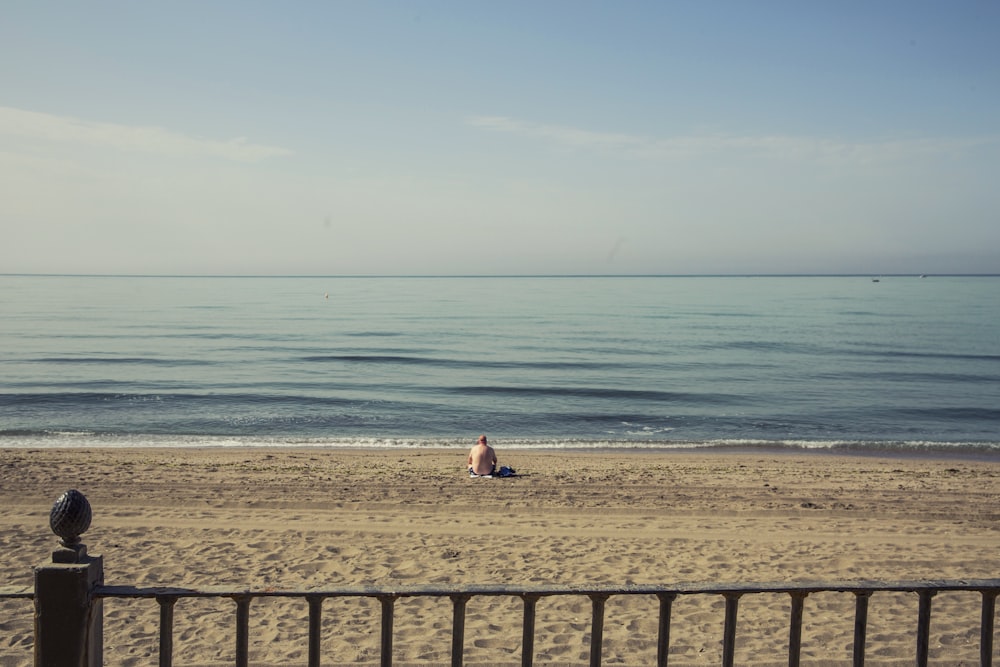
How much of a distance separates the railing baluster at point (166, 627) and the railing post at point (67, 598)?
10.4 inches

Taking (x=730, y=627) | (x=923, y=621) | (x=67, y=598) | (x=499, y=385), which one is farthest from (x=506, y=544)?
(x=499, y=385)

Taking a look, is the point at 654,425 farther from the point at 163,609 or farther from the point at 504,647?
the point at 163,609

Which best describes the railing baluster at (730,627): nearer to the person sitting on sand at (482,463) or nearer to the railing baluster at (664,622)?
the railing baluster at (664,622)

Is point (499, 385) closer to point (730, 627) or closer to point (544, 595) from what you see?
point (730, 627)

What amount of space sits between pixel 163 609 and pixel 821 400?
90.8ft

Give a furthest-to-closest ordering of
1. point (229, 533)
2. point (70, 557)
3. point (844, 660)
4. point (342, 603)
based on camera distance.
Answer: point (229, 533), point (342, 603), point (844, 660), point (70, 557)

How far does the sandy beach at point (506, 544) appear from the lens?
262 inches

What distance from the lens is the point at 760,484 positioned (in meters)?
13.6

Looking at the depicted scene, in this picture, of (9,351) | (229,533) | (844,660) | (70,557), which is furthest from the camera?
(9,351)

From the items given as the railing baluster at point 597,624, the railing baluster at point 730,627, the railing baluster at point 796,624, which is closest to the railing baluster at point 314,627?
the railing baluster at point 597,624

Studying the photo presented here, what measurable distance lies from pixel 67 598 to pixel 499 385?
26.8 metres

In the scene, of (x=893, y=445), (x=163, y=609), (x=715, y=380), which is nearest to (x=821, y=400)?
(x=715, y=380)

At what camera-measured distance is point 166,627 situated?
3.11m

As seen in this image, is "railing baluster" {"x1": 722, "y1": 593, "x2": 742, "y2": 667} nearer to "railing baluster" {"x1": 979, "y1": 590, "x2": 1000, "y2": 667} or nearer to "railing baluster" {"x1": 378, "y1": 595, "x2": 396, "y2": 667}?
"railing baluster" {"x1": 979, "y1": 590, "x2": 1000, "y2": 667}
